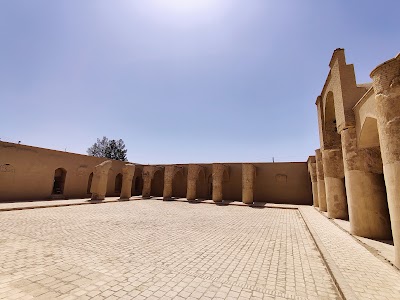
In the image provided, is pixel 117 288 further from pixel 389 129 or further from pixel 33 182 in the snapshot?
pixel 33 182

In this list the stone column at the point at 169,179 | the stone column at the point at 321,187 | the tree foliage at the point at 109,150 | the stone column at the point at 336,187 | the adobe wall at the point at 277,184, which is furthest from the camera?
the tree foliage at the point at 109,150

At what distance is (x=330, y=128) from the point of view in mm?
12164

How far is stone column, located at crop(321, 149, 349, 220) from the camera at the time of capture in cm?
1045

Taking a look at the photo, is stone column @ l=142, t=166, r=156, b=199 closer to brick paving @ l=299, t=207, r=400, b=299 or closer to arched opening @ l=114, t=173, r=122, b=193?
arched opening @ l=114, t=173, r=122, b=193

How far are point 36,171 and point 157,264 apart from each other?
53.4 ft

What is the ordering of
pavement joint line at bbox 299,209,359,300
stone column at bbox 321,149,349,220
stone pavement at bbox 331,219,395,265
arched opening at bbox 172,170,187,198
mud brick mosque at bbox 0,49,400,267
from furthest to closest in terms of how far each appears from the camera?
arched opening at bbox 172,170,187,198, stone column at bbox 321,149,349,220, stone pavement at bbox 331,219,395,265, mud brick mosque at bbox 0,49,400,267, pavement joint line at bbox 299,209,359,300

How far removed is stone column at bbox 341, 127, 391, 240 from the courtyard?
2.43ft

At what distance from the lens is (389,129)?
4.47 metres

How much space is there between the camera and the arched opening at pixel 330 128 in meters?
11.7

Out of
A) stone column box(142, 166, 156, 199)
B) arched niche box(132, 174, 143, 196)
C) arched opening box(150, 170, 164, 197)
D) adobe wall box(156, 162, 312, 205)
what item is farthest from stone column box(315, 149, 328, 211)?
arched niche box(132, 174, 143, 196)

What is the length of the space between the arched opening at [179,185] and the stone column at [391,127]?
1983 centimetres

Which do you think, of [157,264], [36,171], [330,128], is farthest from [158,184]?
[157,264]

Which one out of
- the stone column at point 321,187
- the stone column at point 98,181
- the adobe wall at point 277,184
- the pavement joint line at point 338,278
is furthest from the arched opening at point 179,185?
the pavement joint line at point 338,278

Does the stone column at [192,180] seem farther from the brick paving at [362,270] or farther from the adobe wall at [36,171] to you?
the brick paving at [362,270]
